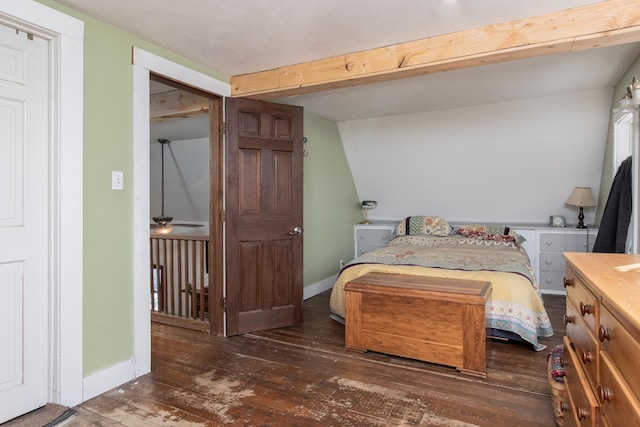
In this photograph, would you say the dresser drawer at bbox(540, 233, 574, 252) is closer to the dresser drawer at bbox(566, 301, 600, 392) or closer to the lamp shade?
the lamp shade

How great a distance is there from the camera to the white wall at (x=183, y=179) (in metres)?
5.21

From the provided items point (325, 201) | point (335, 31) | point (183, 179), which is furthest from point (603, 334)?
point (183, 179)

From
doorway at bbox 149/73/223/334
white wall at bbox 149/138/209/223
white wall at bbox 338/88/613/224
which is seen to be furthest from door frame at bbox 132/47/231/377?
white wall at bbox 338/88/613/224

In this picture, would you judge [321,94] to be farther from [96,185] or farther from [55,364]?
[55,364]

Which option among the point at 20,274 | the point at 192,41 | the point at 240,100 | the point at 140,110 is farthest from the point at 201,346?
the point at 192,41

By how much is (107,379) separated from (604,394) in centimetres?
250

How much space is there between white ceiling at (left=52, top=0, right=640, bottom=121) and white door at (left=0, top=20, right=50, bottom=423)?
0.44m

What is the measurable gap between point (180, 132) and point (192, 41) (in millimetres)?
2623

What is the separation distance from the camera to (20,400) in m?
1.97

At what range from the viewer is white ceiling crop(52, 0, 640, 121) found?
2053 millimetres

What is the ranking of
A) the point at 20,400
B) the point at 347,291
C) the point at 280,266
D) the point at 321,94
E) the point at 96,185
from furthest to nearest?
the point at 321,94 → the point at 280,266 → the point at 347,291 → the point at 96,185 → the point at 20,400

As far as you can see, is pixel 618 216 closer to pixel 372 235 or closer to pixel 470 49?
pixel 470 49

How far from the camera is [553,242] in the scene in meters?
4.63

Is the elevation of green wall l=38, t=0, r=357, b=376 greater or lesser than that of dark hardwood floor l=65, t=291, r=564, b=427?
greater
